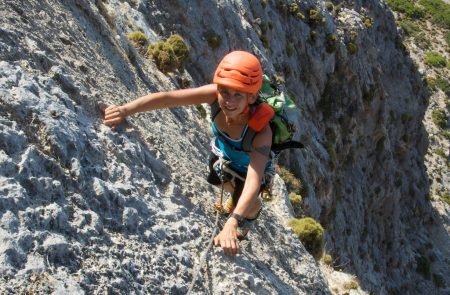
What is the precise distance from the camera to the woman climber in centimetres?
586

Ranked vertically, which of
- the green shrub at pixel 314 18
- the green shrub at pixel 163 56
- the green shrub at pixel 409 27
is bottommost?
the green shrub at pixel 409 27

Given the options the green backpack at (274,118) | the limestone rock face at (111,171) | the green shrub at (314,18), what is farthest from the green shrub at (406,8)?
the green backpack at (274,118)

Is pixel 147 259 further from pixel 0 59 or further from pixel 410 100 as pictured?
pixel 410 100

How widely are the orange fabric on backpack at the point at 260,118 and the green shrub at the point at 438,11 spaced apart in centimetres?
9289

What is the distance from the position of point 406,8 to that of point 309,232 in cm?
8473

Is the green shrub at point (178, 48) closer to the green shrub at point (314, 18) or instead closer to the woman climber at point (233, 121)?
the woman climber at point (233, 121)

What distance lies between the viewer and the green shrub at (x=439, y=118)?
225ft

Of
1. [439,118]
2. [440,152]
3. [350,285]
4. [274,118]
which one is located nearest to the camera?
[274,118]

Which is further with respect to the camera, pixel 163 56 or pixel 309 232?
pixel 309 232

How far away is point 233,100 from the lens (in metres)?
5.96

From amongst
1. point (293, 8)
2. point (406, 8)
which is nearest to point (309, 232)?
point (293, 8)

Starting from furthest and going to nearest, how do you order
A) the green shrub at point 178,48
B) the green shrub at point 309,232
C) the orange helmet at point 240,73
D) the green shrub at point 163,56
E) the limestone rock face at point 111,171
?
the green shrub at point 178,48, the green shrub at point 309,232, the green shrub at point 163,56, the orange helmet at point 240,73, the limestone rock face at point 111,171

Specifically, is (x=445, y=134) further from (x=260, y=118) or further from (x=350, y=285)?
(x=260, y=118)

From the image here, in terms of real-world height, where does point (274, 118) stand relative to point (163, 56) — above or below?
above
